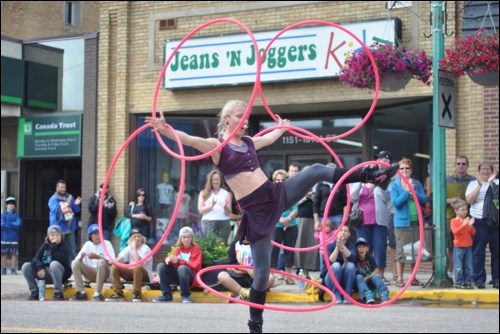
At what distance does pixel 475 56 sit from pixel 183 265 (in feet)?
19.4

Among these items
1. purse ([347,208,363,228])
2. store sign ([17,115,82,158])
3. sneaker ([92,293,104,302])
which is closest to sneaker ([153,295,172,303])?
sneaker ([92,293,104,302])

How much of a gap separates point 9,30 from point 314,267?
22.8m

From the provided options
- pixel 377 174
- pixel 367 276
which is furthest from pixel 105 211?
pixel 377 174

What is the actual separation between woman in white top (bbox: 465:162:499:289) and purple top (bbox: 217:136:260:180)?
29.8 feet

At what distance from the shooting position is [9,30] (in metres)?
33.9

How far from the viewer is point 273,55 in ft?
70.5

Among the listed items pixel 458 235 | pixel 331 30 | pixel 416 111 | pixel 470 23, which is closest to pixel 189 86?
pixel 331 30

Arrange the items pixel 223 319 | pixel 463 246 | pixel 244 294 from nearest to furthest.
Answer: pixel 244 294 → pixel 223 319 → pixel 463 246

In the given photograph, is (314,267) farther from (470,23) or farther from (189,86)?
(189,86)

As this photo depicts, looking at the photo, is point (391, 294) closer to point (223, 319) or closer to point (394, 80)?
point (223, 319)

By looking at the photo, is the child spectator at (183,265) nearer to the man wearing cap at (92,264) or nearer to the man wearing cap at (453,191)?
the man wearing cap at (92,264)

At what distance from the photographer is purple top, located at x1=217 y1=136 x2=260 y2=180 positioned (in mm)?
7234

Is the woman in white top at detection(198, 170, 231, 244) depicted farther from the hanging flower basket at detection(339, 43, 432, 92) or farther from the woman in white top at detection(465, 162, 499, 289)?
the woman in white top at detection(465, 162, 499, 289)

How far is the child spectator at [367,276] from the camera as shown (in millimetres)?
14625
